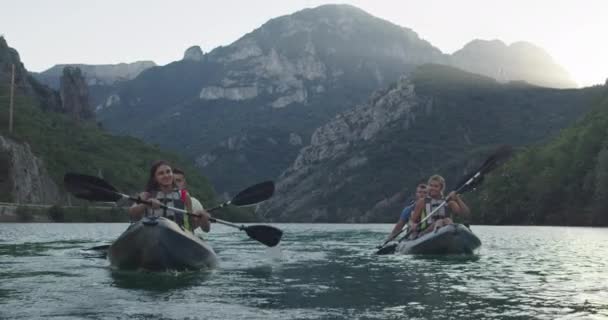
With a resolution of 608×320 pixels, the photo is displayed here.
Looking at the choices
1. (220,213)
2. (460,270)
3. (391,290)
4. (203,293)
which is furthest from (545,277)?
(220,213)

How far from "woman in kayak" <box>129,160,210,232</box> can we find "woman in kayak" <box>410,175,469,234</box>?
9730 millimetres

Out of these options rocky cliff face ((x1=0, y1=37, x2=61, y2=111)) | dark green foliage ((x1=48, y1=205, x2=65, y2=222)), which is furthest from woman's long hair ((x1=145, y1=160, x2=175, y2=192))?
rocky cliff face ((x1=0, y1=37, x2=61, y2=111))

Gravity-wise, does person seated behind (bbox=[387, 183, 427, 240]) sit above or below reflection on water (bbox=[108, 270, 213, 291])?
above

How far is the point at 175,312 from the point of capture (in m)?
10.6

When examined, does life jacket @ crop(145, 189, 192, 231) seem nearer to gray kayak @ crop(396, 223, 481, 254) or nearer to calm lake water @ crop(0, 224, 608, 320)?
calm lake water @ crop(0, 224, 608, 320)

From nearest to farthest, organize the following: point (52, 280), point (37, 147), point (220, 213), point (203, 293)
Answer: point (203, 293), point (52, 280), point (37, 147), point (220, 213)

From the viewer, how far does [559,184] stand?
362 feet

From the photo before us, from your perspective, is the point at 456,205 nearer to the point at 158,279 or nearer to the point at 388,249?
the point at 388,249

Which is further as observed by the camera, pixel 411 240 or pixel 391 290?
pixel 411 240

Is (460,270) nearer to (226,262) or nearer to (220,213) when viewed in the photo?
(226,262)

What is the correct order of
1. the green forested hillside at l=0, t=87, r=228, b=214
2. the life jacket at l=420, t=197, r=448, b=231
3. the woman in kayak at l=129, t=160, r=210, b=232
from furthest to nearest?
the green forested hillside at l=0, t=87, r=228, b=214 < the life jacket at l=420, t=197, r=448, b=231 < the woman in kayak at l=129, t=160, r=210, b=232

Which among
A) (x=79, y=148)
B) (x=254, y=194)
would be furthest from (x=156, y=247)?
(x=79, y=148)

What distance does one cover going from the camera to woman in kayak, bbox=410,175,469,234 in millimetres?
24094

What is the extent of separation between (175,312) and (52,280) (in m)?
6.02
